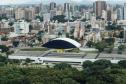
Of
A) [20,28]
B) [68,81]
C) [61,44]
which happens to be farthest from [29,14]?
[68,81]

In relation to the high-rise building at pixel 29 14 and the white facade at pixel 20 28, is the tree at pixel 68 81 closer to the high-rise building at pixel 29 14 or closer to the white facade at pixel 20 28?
the white facade at pixel 20 28

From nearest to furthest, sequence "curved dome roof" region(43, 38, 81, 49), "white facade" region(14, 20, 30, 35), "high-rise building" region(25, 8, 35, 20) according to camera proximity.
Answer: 1. "curved dome roof" region(43, 38, 81, 49)
2. "white facade" region(14, 20, 30, 35)
3. "high-rise building" region(25, 8, 35, 20)

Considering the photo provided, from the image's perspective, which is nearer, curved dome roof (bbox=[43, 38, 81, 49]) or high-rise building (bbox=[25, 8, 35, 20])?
curved dome roof (bbox=[43, 38, 81, 49])

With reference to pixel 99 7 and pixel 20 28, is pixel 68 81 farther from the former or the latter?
pixel 99 7

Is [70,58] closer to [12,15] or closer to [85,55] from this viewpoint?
[85,55]

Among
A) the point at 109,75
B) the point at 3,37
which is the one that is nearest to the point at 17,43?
the point at 3,37

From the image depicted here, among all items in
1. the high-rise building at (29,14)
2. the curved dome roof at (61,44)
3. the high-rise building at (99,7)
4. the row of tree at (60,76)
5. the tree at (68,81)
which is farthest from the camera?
the high-rise building at (99,7)

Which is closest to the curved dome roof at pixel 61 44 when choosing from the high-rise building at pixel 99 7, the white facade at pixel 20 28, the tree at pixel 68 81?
the white facade at pixel 20 28

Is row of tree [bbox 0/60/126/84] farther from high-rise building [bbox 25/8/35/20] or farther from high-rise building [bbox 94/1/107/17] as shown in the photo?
high-rise building [bbox 94/1/107/17]

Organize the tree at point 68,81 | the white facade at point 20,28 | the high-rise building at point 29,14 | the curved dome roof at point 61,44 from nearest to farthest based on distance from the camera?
the tree at point 68,81 < the curved dome roof at point 61,44 < the white facade at point 20,28 < the high-rise building at point 29,14

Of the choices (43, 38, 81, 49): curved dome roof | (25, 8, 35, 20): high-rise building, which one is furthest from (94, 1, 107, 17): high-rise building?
(43, 38, 81, 49): curved dome roof

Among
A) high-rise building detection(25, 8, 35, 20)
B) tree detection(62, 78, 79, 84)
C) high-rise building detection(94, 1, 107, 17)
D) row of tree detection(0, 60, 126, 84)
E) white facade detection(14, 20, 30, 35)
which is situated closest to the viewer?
tree detection(62, 78, 79, 84)
